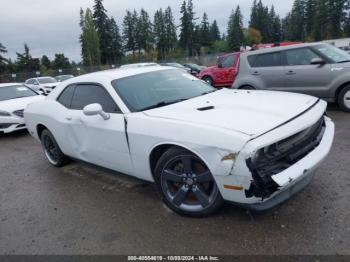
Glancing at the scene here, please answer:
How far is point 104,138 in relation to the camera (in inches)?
146

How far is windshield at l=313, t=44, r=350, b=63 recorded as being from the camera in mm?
6934

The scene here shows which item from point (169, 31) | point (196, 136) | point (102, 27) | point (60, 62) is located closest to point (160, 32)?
point (169, 31)

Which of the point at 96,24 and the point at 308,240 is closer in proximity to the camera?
the point at 308,240

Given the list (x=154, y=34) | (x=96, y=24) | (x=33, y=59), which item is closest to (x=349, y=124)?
(x=33, y=59)

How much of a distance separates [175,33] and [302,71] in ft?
272

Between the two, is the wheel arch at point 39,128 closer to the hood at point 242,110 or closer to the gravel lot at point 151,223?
the gravel lot at point 151,223

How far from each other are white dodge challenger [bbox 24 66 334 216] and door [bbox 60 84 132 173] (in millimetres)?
13

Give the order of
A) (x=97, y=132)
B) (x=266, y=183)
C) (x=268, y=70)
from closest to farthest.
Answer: (x=266, y=183)
(x=97, y=132)
(x=268, y=70)

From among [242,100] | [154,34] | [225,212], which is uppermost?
[154,34]

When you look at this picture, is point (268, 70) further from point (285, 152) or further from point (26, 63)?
point (26, 63)

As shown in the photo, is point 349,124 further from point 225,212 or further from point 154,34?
point 154,34

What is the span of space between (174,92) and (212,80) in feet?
27.8

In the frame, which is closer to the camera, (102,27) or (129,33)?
(102,27)

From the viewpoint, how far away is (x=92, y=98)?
13.5 ft
